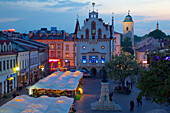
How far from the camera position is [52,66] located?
86625 mm

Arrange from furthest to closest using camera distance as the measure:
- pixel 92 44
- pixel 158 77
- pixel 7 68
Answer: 1. pixel 92 44
2. pixel 7 68
3. pixel 158 77

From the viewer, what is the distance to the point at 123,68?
43844 millimetres

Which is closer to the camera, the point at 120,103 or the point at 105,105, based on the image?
the point at 105,105

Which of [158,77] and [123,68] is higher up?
[158,77]

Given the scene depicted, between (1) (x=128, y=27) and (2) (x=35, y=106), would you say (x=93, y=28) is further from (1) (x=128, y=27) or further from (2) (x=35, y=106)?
(1) (x=128, y=27)

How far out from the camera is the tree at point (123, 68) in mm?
43344

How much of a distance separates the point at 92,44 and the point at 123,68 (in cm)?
2632


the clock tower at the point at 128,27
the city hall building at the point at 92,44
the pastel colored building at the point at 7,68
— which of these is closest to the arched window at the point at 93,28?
the city hall building at the point at 92,44

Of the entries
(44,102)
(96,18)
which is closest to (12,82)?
(44,102)

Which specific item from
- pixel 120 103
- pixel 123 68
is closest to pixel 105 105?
pixel 120 103

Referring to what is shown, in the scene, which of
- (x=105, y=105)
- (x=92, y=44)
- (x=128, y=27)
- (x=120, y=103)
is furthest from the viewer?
(x=128, y=27)

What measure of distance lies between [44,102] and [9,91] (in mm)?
18831

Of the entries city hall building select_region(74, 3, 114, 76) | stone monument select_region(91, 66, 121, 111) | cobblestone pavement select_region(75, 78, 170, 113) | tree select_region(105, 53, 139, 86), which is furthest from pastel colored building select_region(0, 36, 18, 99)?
city hall building select_region(74, 3, 114, 76)

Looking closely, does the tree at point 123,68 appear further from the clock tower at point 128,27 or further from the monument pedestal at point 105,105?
the clock tower at point 128,27
